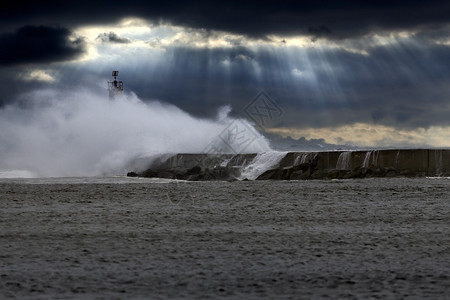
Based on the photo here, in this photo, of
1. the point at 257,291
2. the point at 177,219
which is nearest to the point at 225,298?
the point at 257,291

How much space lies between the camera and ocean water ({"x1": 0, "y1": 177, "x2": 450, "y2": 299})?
348 cm

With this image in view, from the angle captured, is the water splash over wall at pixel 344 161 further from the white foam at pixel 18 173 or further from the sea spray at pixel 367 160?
the white foam at pixel 18 173

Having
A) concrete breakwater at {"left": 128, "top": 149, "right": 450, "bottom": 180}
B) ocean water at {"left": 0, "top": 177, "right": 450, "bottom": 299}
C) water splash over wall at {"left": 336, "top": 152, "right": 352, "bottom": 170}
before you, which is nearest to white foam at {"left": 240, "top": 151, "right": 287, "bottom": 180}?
concrete breakwater at {"left": 128, "top": 149, "right": 450, "bottom": 180}

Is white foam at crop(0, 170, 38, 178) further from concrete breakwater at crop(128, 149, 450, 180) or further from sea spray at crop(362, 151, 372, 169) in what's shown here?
sea spray at crop(362, 151, 372, 169)

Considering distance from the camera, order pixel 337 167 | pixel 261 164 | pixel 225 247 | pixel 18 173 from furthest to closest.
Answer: pixel 18 173
pixel 261 164
pixel 337 167
pixel 225 247

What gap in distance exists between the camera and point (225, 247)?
4781 millimetres

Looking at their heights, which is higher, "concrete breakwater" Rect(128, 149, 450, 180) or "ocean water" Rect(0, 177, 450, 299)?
"concrete breakwater" Rect(128, 149, 450, 180)

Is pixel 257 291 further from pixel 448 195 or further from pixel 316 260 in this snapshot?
pixel 448 195

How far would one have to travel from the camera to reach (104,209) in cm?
741

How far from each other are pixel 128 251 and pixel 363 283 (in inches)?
71.6

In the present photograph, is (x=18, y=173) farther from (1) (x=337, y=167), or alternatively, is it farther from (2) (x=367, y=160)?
(2) (x=367, y=160)

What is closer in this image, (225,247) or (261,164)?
(225,247)

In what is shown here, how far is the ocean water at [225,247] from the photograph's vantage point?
348 cm

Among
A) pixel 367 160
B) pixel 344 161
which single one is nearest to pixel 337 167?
pixel 344 161
